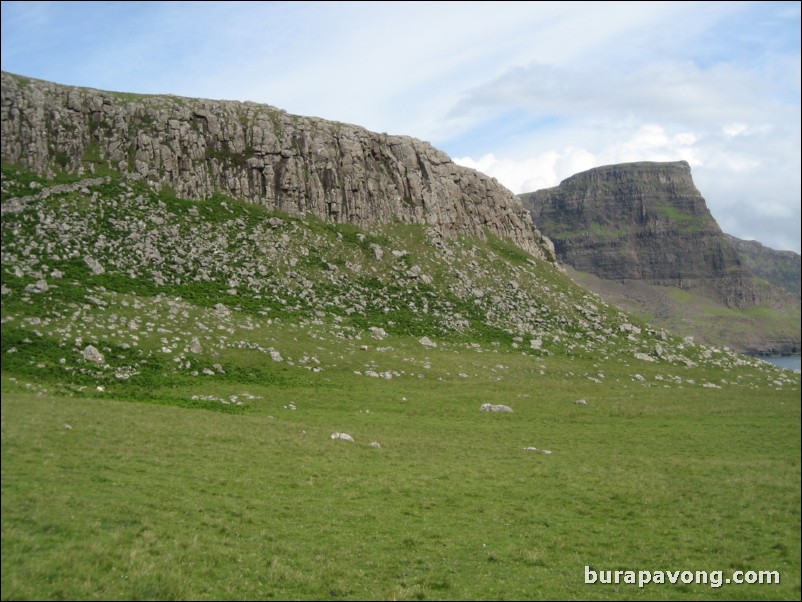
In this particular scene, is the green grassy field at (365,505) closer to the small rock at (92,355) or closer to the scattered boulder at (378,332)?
the small rock at (92,355)

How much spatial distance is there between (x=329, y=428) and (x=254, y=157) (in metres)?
67.0

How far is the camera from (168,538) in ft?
58.5

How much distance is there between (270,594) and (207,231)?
2911 inches

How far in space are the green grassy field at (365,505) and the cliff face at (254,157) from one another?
5143cm

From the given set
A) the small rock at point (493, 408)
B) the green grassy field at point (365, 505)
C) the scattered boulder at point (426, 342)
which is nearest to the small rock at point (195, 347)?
the green grassy field at point (365, 505)

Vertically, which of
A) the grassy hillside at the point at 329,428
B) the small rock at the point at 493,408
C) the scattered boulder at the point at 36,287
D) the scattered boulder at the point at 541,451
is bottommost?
the scattered boulder at the point at 541,451

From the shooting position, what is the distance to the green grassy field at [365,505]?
16172 mm

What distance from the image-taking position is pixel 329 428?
41781 mm

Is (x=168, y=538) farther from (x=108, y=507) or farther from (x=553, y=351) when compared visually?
(x=553, y=351)

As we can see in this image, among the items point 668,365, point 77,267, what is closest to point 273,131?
point 77,267

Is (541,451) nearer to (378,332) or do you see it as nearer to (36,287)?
(36,287)

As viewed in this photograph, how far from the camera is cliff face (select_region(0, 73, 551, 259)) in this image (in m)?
76.4

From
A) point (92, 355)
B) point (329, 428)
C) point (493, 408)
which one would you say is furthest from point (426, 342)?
point (92, 355)

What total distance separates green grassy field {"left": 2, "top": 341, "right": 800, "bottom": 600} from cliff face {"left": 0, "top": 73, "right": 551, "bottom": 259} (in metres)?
51.4
